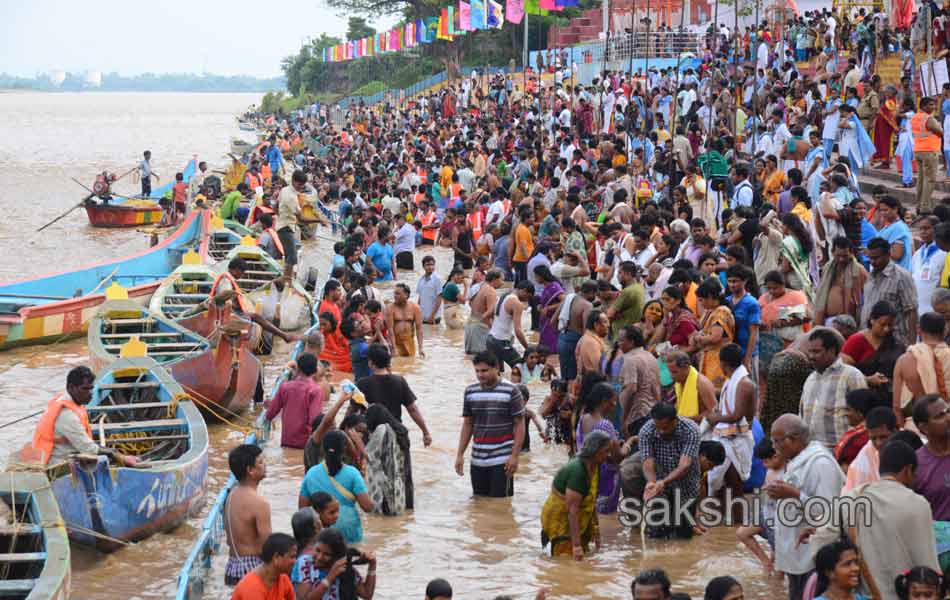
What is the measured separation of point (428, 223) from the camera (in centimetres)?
2775

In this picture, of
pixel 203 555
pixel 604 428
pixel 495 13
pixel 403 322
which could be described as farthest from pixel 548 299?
pixel 495 13

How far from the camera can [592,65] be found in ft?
169

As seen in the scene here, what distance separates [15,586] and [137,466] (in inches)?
96.8

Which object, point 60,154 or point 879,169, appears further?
point 60,154

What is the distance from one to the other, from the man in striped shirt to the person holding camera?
2.95m

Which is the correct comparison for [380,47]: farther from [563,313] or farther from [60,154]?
[563,313]

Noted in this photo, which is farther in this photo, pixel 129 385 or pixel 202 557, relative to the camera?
pixel 129 385

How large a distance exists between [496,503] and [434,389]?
4.98 meters

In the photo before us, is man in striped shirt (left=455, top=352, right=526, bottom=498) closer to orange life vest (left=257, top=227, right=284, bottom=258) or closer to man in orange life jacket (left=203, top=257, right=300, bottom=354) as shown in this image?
man in orange life jacket (left=203, top=257, right=300, bottom=354)

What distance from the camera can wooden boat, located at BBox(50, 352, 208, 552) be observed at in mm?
10203

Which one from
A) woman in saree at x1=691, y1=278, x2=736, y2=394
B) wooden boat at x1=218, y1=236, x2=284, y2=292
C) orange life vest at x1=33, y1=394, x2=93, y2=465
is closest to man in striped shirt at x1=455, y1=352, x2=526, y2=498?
woman in saree at x1=691, y1=278, x2=736, y2=394

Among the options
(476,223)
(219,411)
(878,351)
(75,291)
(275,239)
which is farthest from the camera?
(476,223)

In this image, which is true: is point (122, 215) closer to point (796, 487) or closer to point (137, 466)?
point (137, 466)

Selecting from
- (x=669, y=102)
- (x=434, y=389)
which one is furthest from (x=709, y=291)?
(x=669, y=102)
